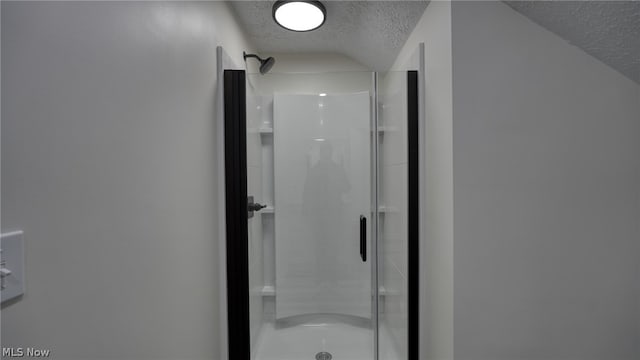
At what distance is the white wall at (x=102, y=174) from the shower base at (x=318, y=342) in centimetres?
67

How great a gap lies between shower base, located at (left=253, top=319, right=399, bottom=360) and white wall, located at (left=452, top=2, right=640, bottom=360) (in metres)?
0.73

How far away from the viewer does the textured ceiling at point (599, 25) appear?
0.93 metres

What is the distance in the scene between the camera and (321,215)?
1.79 m

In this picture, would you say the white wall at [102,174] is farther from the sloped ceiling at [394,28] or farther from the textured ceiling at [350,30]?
the sloped ceiling at [394,28]

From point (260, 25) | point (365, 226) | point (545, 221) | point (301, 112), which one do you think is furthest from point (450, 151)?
point (260, 25)

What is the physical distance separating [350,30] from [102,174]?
1787 millimetres

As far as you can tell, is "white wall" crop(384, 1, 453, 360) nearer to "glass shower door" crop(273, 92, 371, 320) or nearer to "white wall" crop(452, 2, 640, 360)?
"white wall" crop(452, 2, 640, 360)

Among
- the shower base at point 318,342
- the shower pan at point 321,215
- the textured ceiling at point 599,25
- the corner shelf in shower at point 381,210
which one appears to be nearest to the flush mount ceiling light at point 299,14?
the shower pan at point 321,215

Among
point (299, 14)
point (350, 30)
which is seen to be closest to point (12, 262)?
point (299, 14)

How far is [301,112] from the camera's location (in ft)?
5.78

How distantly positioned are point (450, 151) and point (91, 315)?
1.20 meters

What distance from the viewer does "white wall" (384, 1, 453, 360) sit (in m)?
1.17

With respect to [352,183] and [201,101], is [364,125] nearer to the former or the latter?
[352,183]

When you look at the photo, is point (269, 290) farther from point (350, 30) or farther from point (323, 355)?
point (350, 30)
